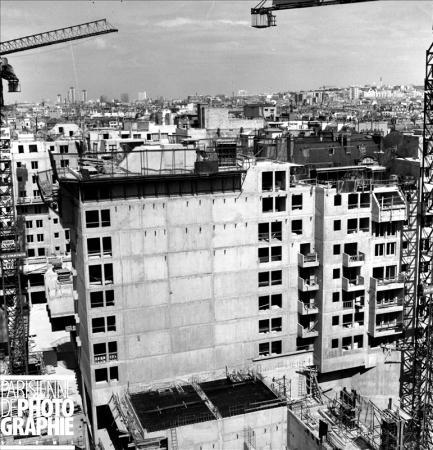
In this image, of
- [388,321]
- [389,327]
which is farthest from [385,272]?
[389,327]

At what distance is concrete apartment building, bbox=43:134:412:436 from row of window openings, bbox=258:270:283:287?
86mm

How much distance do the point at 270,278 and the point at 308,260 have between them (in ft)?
10.6

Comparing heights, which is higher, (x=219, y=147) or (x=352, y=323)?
(x=219, y=147)

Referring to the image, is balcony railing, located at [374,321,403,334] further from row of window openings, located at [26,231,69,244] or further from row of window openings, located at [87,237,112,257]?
row of window openings, located at [26,231,69,244]

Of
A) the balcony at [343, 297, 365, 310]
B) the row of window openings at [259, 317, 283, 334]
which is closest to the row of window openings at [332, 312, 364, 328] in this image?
the balcony at [343, 297, 365, 310]

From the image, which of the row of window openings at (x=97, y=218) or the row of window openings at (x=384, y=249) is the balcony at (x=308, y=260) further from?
the row of window openings at (x=97, y=218)

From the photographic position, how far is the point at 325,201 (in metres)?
47.4

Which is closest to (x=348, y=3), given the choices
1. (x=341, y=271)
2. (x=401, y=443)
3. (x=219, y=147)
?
(x=219, y=147)

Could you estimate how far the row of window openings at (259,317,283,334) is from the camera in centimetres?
4926

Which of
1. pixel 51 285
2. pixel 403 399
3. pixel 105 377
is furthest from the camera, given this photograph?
pixel 51 285

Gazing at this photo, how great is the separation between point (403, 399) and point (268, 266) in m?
16.8

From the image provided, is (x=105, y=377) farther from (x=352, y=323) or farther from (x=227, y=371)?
(x=352, y=323)

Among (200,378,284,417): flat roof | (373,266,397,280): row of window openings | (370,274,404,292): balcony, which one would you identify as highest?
(373,266,397,280): row of window openings

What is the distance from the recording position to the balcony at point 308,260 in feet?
158
